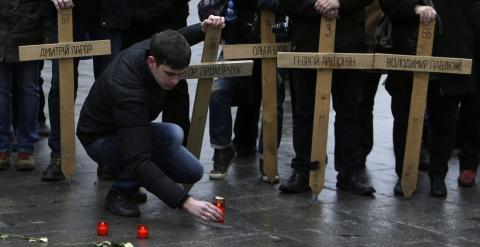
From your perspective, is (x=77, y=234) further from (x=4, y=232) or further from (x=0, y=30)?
(x=0, y=30)

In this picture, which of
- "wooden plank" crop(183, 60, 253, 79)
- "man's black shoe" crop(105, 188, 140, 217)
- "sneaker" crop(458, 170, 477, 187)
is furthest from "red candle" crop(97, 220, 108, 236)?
"sneaker" crop(458, 170, 477, 187)

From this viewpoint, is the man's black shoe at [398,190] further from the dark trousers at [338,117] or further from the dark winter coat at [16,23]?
the dark winter coat at [16,23]

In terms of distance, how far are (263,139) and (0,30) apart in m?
2.03

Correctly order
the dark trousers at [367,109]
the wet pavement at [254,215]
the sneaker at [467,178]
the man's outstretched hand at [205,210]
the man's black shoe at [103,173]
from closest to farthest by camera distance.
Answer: the man's outstretched hand at [205,210] → the wet pavement at [254,215] → the man's black shoe at [103,173] → the sneaker at [467,178] → the dark trousers at [367,109]

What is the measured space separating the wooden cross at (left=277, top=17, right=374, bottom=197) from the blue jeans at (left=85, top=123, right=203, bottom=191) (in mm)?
965

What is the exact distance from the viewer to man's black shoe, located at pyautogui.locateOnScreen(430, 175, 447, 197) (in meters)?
7.33

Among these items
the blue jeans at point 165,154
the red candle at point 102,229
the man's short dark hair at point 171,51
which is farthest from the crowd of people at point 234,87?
the red candle at point 102,229

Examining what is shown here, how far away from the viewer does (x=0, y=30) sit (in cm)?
738

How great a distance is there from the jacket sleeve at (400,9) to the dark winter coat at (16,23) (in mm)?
2433

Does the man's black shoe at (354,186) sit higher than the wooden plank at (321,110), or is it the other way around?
the wooden plank at (321,110)

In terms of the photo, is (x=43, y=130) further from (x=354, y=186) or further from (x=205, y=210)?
(x=205, y=210)

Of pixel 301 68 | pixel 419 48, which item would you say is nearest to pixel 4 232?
pixel 301 68

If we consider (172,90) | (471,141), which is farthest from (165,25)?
(471,141)

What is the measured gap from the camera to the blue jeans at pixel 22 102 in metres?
7.61
